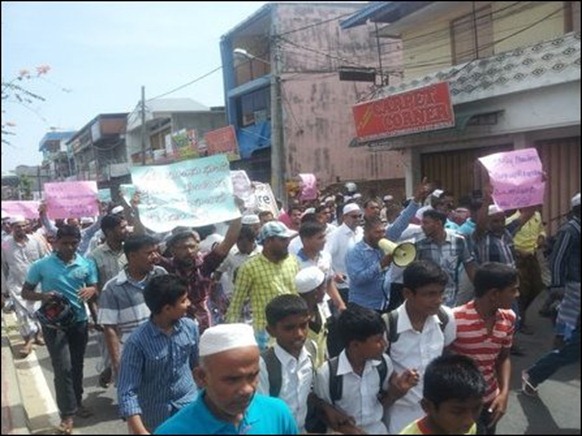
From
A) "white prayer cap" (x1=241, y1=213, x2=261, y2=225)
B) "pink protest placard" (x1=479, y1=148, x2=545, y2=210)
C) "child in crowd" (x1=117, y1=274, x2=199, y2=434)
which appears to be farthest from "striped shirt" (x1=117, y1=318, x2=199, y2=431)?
"white prayer cap" (x1=241, y1=213, x2=261, y2=225)

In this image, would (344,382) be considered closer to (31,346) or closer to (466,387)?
(466,387)

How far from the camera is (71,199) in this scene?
3.08 metres

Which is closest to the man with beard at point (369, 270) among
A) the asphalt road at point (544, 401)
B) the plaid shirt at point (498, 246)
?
the plaid shirt at point (498, 246)

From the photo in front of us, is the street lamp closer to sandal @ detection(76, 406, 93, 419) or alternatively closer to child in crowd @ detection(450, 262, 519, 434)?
child in crowd @ detection(450, 262, 519, 434)

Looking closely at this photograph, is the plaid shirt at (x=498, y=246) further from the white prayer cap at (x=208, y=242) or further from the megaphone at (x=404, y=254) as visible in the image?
the white prayer cap at (x=208, y=242)

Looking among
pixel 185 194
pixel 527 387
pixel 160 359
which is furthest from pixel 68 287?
pixel 527 387

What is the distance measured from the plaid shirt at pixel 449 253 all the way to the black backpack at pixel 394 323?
59.1 inches

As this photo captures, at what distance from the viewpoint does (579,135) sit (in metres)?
1.13

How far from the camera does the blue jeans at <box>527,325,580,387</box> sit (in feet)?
3.68

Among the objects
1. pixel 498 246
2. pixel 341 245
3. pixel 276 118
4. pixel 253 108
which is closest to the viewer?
pixel 276 118

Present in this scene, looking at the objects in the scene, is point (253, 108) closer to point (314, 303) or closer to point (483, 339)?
point (314, 303)

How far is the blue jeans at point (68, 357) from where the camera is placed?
3.90m

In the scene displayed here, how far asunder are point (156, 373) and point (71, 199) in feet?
3.31

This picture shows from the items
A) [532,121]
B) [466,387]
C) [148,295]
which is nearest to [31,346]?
[148,295]
